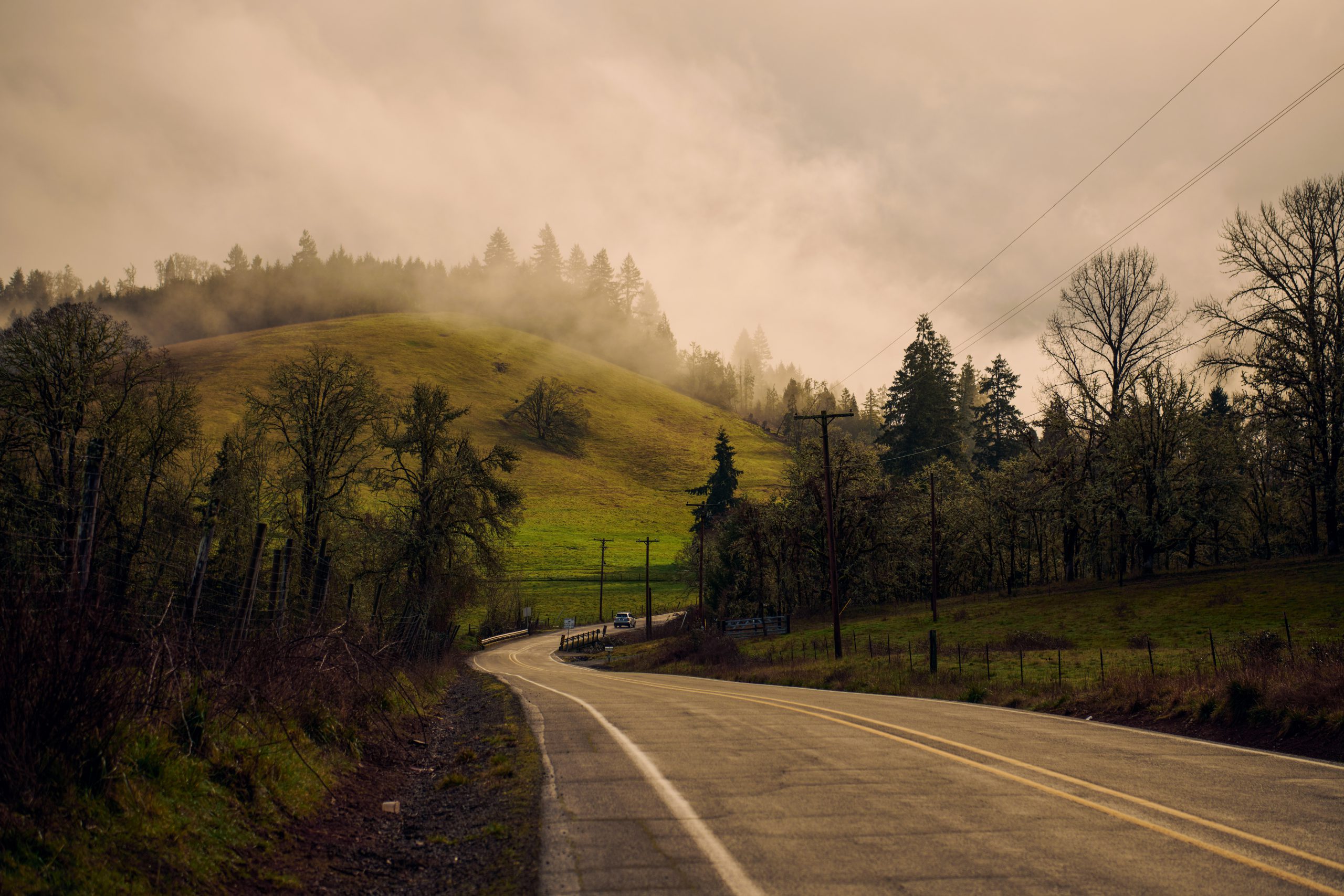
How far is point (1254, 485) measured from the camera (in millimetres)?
52625

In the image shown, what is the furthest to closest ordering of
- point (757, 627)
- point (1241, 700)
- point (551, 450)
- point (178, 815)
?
1. point (551, 450)
2. point (757, 627)
3. point (1241, 700)
4. point (178, 815)

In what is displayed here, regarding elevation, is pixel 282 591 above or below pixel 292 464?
below

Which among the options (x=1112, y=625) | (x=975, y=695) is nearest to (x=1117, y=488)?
(x=1112, y=625)

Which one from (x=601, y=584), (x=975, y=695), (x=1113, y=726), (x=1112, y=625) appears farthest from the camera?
(x=601, y=584)

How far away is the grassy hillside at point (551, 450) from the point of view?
3780 inches

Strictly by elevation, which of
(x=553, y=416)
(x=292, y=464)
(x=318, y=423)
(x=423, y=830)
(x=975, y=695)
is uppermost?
(x=553, y=416)

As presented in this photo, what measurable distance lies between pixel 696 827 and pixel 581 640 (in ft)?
214

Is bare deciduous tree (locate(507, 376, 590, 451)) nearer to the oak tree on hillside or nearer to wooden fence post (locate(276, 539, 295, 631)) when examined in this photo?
the oak tree on hillside

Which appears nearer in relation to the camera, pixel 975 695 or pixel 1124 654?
pixel 975 695

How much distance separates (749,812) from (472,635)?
68547 millimetres

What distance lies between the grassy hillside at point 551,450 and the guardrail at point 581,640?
1021cm

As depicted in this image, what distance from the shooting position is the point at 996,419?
9188 cm

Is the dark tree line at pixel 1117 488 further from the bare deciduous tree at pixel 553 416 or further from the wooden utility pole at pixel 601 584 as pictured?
the bare deciduous tree at pixel 553 416

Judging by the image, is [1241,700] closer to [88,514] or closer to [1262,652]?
[1262,652]
